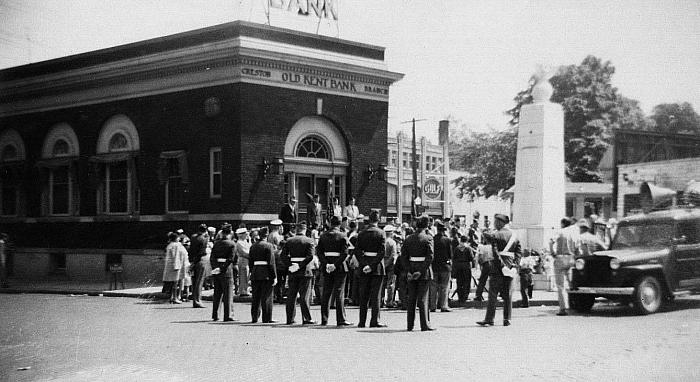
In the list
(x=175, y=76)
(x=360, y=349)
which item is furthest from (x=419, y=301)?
(x=175, y=76)

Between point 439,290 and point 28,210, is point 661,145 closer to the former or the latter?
point 439,290

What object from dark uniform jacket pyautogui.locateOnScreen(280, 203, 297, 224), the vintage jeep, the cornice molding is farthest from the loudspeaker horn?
the cornice molding

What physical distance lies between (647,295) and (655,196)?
531 cm

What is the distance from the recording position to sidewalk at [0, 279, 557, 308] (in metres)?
19.1

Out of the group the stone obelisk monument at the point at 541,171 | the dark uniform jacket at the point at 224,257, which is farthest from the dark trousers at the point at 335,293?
the stone obelisk monument at the point at 541,171

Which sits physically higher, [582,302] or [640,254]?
[640,254]

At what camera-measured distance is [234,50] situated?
25750 mm

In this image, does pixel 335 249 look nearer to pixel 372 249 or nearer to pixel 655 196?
pixel 372 249

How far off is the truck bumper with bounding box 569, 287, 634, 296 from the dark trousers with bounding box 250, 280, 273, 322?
231 inches

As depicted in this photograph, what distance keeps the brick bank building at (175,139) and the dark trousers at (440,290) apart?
32.1 ft

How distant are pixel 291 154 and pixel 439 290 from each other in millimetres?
10919

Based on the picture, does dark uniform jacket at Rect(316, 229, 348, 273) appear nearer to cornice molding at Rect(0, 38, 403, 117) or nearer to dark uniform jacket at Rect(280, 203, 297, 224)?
dark uniform jacket at Rect(280, 203, 297, 224)

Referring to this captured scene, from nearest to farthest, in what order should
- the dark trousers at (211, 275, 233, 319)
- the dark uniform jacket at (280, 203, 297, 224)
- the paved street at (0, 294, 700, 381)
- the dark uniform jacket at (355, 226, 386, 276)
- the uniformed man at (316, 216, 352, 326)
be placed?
the paved street at (0, 294, 700, 381) → the dark uniform jacket at (355, 226, 386, 276) → the uniformed man at (316, 216, 352, 326) → the dark trousers at (211, 275, 233, 319) → the dark uniform jacket at (280, 203, 297, 224)

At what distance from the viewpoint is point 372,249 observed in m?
15.2
